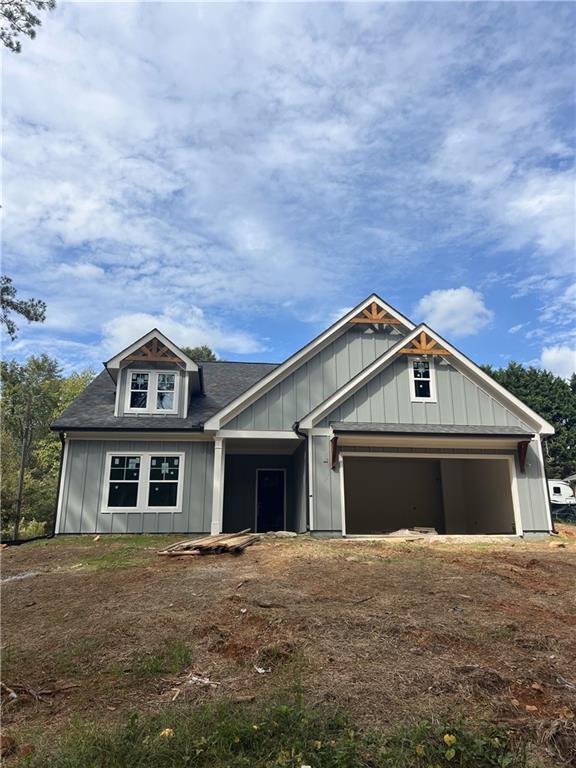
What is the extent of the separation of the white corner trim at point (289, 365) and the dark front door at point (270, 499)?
3.76m

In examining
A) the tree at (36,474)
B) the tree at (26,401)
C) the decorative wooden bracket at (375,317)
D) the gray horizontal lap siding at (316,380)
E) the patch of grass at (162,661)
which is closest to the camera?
the patch of grass at (162,661)

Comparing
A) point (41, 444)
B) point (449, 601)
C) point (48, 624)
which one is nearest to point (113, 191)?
point (48, 624)

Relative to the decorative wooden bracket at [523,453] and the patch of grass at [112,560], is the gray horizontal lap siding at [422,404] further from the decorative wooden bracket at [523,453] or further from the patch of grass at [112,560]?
the patch of grass at [112,560]

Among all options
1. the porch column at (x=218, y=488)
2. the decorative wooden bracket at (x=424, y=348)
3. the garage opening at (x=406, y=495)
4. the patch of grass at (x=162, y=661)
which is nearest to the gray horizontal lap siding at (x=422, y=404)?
the decorative wooden bracket at (x=424, y=348)

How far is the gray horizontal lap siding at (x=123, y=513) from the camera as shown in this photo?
14.3 m

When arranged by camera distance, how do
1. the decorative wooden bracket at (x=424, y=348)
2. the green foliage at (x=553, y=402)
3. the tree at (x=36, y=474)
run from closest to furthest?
the decorative wooden bracket at (x=424, y=348)
the tree at (x=36, y=474)
the green foliage at (x=553, y=402)

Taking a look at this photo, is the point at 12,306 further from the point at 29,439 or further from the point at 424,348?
the point at 29,439

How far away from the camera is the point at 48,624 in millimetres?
5852

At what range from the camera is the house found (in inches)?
542

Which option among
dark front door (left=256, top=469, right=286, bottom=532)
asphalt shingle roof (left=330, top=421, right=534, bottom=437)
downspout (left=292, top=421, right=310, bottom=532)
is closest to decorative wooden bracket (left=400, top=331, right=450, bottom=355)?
asphalt shingle roof (left=330, top=421, right=534, bottom=437)

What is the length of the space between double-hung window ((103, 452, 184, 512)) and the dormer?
4.99ft

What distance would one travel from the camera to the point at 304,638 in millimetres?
5039

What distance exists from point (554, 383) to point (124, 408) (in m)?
39.4

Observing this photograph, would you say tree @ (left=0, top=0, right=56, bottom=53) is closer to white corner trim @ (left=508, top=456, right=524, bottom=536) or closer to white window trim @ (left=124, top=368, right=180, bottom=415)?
white window trim @ (left=124, top=368, right=180, bottom=415)
